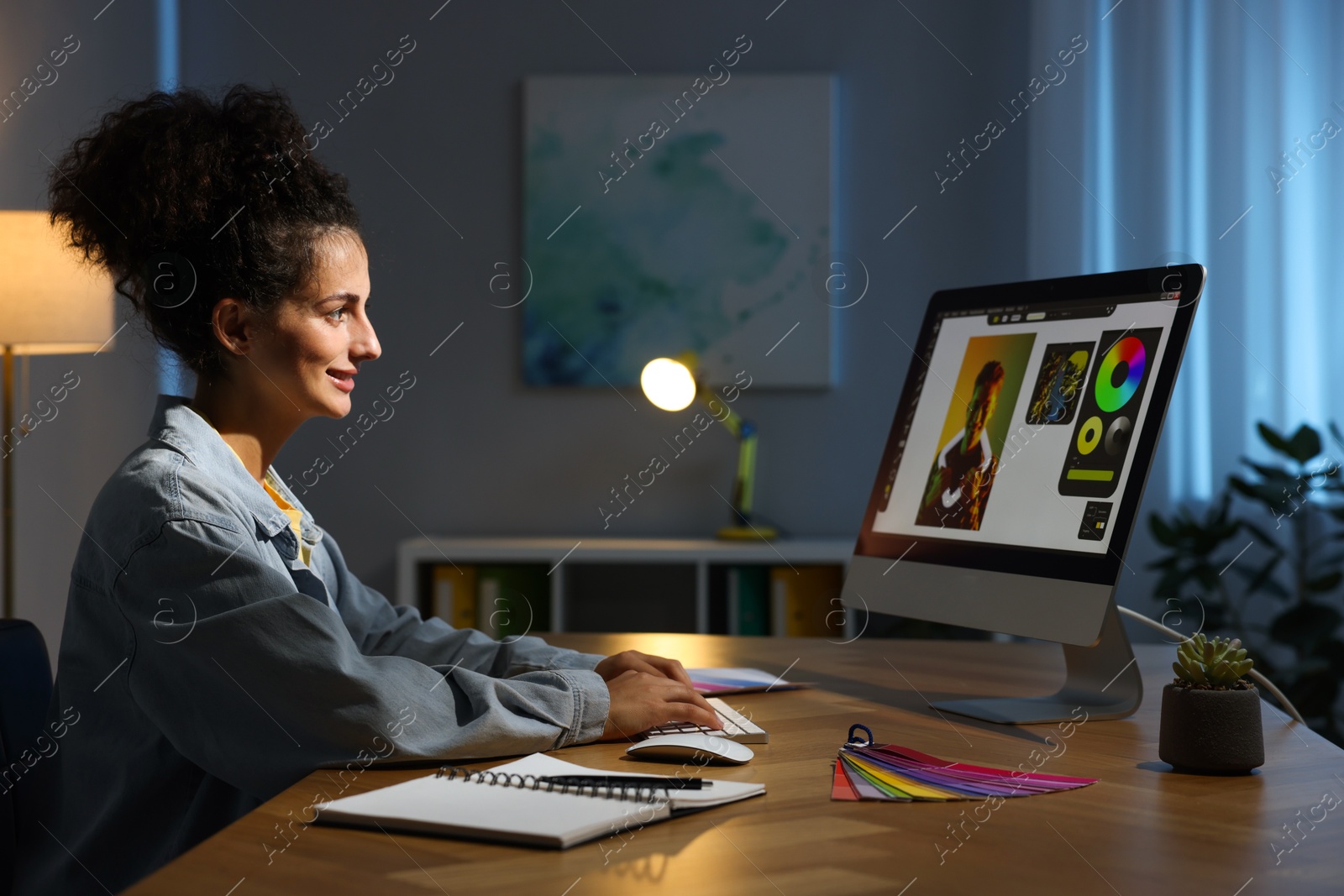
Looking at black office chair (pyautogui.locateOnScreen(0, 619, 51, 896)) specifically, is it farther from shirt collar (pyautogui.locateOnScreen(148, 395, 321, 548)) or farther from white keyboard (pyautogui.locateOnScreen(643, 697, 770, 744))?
white keyboard (pyautogui.locateOnScreen(643, 697, 770, 744))

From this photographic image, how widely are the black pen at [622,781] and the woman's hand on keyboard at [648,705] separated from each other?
20 centimetres

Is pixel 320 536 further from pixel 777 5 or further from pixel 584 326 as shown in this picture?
pixel 777 5

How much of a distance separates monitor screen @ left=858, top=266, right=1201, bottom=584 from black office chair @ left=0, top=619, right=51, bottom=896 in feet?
3.19

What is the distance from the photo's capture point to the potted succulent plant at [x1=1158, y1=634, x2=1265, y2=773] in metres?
0.99

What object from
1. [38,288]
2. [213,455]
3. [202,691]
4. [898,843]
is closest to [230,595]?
[202,691]

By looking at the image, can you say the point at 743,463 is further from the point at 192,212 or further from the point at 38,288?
the point at 192,212

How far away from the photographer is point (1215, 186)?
10.6 ft

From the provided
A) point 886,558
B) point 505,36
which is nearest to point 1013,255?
point 505,36

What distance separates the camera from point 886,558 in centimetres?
142

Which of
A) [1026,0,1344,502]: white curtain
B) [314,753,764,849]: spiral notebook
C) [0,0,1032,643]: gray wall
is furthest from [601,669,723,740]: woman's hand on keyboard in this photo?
[1026,0,1344,502]: white curtain

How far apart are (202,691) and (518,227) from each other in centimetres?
273

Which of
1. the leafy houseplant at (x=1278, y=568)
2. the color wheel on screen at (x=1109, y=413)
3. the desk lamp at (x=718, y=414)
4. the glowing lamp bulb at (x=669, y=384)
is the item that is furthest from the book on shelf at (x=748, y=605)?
the color wheel on screen at (x=1109, y=413)

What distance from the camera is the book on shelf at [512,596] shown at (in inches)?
126

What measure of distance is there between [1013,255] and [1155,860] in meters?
2.92
